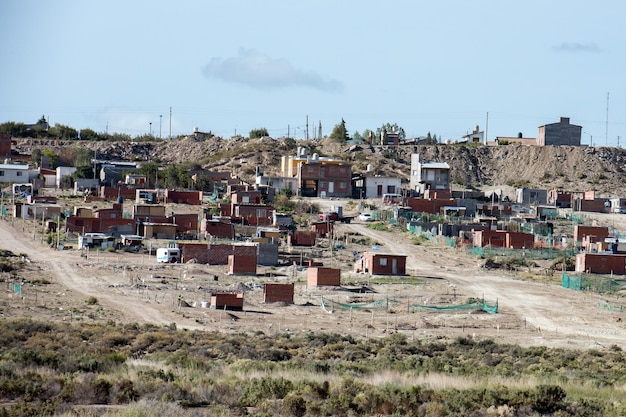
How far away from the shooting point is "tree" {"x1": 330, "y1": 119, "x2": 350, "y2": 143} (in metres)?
117

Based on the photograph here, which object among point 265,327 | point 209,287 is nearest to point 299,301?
point 209,287

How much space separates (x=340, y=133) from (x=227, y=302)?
258 ft

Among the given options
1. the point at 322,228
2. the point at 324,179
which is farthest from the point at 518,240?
the point at 324,179

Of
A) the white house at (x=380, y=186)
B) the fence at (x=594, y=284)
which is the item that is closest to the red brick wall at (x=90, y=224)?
the fence at (x=594, y=284)

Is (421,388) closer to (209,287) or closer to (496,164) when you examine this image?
(209,287)

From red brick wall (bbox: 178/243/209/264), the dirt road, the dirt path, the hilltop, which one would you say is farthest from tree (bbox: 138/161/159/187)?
red brick wall (bbox: 178/243/209/264)

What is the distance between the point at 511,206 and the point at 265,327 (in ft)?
164

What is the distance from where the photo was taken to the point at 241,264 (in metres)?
52.3

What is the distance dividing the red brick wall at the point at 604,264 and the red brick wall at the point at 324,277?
14.9 m

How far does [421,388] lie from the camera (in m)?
20.4

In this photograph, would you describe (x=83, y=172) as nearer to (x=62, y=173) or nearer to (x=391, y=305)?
(x=62, y=173)

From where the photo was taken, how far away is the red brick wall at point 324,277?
4859 centimetres

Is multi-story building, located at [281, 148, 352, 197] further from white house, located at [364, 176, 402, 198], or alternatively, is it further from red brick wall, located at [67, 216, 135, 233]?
red brick wall, located at [67, 216, 135, 233]

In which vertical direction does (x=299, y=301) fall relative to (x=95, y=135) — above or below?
below
